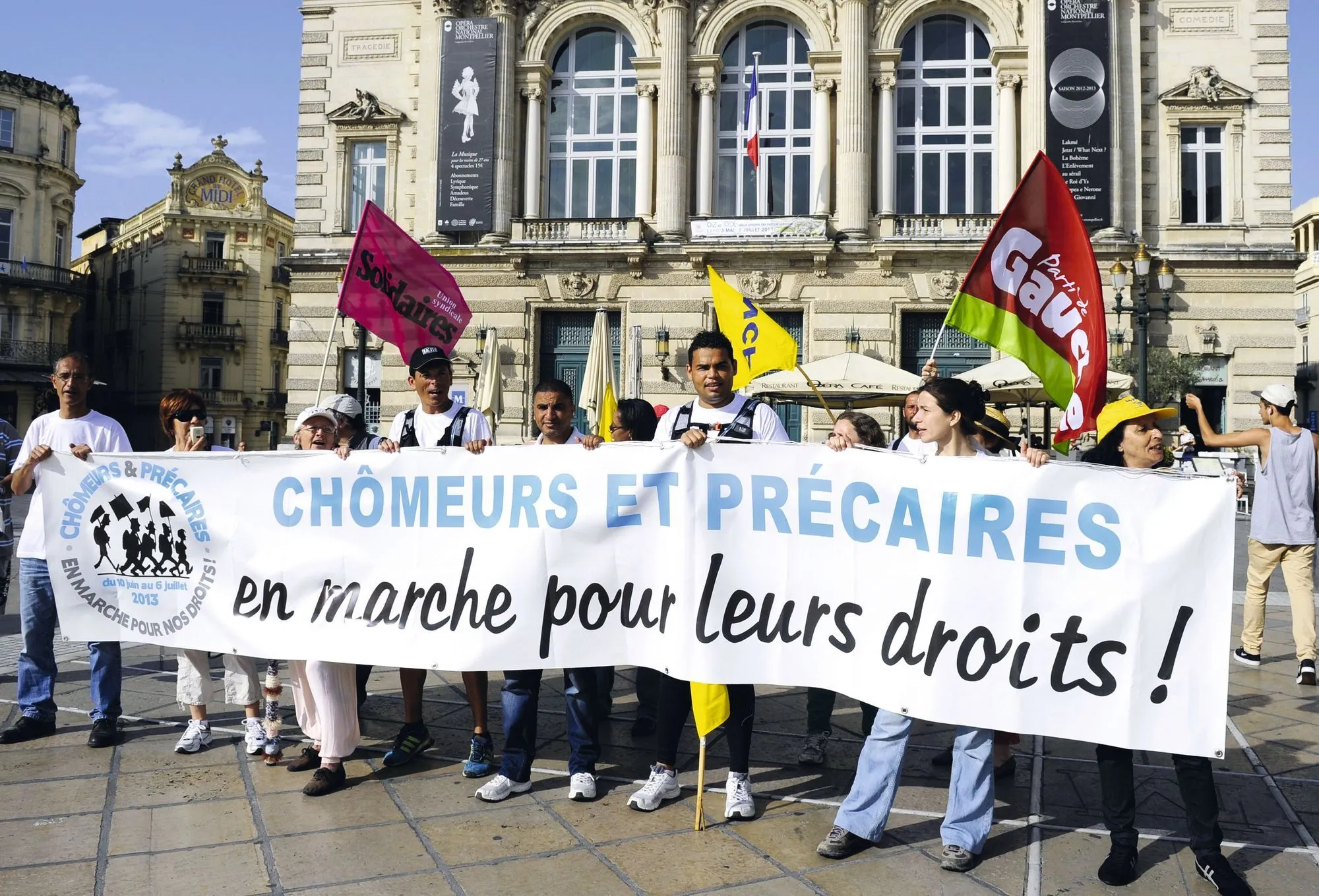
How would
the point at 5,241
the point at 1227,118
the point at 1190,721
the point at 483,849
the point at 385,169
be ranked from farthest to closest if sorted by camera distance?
the point at 5,241, the point at 385,169, the point at 1227,118, the point at 483,849, the point at 1190,721

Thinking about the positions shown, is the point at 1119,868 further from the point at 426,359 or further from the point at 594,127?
the point at 594,127

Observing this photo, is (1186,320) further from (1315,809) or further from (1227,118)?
(1315,809)

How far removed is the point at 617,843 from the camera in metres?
4.33

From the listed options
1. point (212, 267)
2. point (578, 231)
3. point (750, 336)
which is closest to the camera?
point (750, 336)

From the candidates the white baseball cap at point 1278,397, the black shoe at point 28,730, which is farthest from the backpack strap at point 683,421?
the white baseball cap at point 1278,397

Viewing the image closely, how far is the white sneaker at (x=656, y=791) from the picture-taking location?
4.72m

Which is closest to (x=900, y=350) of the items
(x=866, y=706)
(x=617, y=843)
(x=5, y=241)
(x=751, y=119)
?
(x=751, y=119)

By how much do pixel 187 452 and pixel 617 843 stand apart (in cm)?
331

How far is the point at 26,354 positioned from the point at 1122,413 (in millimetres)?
56250

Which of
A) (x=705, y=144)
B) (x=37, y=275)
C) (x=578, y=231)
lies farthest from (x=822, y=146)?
(x=37, y=275)

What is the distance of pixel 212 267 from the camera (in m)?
54.8

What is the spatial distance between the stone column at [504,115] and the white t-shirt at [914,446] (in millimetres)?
20494

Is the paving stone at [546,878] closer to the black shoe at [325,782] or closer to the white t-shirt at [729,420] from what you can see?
the black shoe at [325,782]

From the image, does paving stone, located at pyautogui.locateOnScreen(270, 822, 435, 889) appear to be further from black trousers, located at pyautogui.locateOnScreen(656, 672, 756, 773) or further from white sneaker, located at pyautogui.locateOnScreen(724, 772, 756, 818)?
white sneaker, located at pyautogui.locateOnScreen(724, 772, 756, 818)
